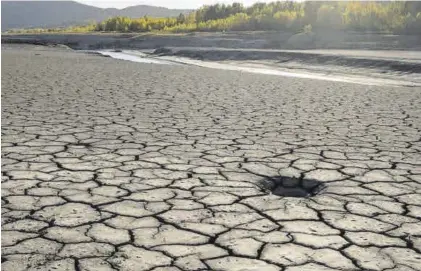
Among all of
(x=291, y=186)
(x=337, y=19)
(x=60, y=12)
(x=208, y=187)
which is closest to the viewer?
(x=208, y=187)

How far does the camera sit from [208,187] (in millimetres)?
3369

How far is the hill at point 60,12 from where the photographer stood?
5054 inches

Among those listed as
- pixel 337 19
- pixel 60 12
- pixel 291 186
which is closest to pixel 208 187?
pixel 291 186

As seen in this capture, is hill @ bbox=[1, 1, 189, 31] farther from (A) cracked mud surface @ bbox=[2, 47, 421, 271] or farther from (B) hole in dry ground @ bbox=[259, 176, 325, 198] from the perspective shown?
(B) hole in dry ground @ bbox=[259, 176, 325, 198]

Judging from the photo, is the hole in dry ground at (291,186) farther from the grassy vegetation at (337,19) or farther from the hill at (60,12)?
the hill at (60,12)

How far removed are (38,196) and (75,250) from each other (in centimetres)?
85

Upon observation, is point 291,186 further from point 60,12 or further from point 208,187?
point 60,12

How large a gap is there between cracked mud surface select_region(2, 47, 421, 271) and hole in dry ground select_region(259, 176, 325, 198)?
13 mm

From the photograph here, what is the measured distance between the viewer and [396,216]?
290 centimetres

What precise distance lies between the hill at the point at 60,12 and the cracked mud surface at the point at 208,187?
122334mm

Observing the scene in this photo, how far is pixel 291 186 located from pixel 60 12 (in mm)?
143866

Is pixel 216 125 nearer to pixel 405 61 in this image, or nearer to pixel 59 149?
pixel 59 149

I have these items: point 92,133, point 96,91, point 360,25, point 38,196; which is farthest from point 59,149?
point 360,25

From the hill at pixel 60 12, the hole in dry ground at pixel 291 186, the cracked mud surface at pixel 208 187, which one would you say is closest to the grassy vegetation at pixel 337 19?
the cracked mud surface at pixel 208 187
